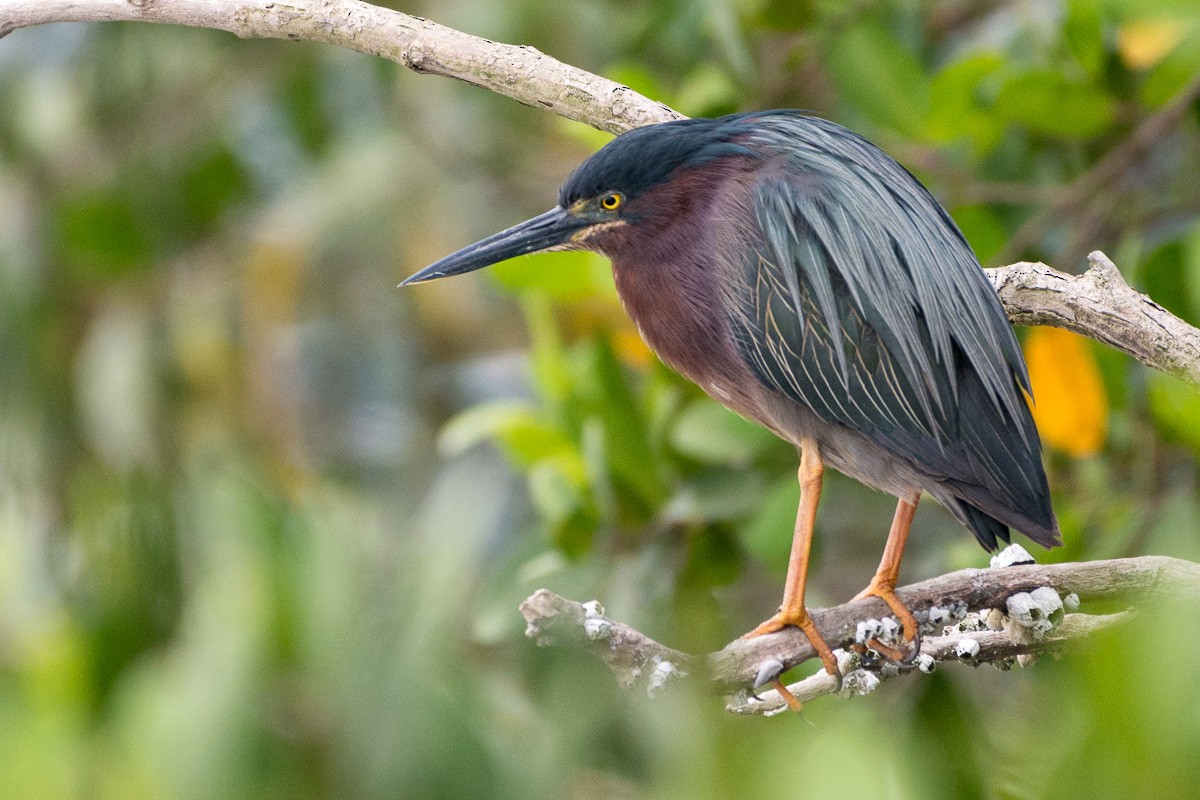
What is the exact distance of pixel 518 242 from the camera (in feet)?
4.93

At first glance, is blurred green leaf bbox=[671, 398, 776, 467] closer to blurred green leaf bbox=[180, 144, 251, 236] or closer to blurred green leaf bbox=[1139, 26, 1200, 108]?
blurred green leaf bbox=[1139, 26, 1200, 108]

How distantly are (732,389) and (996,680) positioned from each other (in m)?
2.13

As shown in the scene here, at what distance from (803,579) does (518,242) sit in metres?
0.48

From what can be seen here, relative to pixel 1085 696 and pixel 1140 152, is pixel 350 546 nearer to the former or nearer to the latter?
pixel 1085 696

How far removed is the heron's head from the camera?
4.66 feet

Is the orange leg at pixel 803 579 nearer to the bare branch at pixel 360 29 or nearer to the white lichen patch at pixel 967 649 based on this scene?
the white lichen patch at pixel 967 649

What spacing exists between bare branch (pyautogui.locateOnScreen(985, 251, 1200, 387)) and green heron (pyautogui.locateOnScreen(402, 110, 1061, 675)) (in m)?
0.06

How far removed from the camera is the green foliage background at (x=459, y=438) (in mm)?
1479

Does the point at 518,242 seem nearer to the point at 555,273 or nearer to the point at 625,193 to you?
the point at 625,193

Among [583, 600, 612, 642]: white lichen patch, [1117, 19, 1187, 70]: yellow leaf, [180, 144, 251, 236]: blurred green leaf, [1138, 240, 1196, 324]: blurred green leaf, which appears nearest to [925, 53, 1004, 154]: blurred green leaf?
[1117, 19, 1187, 70]: yellow leaf

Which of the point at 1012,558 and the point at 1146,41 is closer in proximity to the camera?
the point at 1012,558

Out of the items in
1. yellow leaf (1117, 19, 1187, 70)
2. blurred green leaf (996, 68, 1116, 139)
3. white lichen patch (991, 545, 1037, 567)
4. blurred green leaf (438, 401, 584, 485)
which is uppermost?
yellow leaf (1117, 19, 1187, 70)

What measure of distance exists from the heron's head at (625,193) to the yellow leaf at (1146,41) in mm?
1056

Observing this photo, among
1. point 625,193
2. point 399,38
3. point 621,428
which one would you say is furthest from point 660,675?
point 621,428
